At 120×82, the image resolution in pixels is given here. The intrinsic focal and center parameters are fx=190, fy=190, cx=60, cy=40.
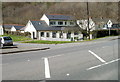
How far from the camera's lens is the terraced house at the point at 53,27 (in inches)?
2201

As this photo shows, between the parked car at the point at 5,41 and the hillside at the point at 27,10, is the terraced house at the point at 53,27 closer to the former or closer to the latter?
the parked car at the point at 5,41

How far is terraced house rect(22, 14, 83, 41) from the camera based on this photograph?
5591 cm

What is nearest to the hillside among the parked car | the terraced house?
the terraced house

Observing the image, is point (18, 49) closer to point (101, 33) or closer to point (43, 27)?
point (101, 33)

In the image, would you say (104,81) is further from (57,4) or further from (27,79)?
(57,4)

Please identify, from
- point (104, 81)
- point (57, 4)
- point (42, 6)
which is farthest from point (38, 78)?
point (42, 6)

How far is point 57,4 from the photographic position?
118m

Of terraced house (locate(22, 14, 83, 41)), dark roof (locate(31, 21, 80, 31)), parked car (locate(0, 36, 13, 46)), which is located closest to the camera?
parked car (locate(0, 36, 13, 46))

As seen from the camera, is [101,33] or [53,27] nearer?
[101,33]

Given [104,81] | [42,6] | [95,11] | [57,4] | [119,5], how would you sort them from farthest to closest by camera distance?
[42,6] → [57,4] → [119,5] → [95,11] → [104,81]

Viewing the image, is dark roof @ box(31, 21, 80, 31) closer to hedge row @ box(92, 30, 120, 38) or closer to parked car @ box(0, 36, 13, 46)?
hedge row @ box(92, 30, 120, 38)

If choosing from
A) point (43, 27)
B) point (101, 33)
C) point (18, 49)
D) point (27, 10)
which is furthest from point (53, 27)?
point (27, 10)

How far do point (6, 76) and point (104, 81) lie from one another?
4425mm

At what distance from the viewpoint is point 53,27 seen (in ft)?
200
